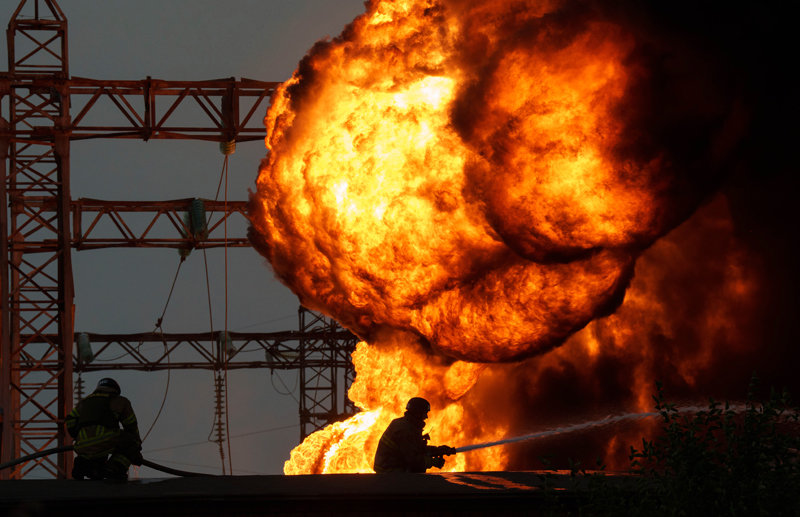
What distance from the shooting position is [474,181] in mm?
18047

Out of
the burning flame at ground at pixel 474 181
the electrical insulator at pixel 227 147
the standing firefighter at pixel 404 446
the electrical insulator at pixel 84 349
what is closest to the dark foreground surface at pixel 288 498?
the standing firefighter at pixel 404 446

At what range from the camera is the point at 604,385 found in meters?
20.1

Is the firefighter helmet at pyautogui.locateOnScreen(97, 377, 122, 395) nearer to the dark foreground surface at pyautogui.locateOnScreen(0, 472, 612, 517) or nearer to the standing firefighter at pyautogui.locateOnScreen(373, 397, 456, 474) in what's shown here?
the dark foreground surface at pyautogui.locateOnScreen(0, 472, 612, 517)

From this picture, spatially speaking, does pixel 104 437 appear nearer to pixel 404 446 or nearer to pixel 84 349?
pixel 404 446

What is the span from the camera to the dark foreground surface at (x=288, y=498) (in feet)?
40.4

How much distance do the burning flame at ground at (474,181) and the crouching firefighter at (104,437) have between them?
18.0 ft

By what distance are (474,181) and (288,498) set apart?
23.5ft

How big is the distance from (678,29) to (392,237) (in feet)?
18.7

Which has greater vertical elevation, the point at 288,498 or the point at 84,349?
the point at 84,349

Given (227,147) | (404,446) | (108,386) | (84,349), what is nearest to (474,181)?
(404,446)

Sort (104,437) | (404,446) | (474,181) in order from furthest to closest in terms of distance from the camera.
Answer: (474,181) < (404,446) < (104,437)

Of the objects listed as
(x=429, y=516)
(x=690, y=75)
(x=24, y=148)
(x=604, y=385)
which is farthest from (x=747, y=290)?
(x=24, y=148)

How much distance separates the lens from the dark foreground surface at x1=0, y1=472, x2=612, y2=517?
12.3 meters

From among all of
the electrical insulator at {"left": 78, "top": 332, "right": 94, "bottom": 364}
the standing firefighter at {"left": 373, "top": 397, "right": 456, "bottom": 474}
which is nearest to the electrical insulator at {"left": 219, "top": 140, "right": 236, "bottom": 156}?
the standing firefighter at {"left": 373, "top": 397, "right": 456, "bottom": 474}
